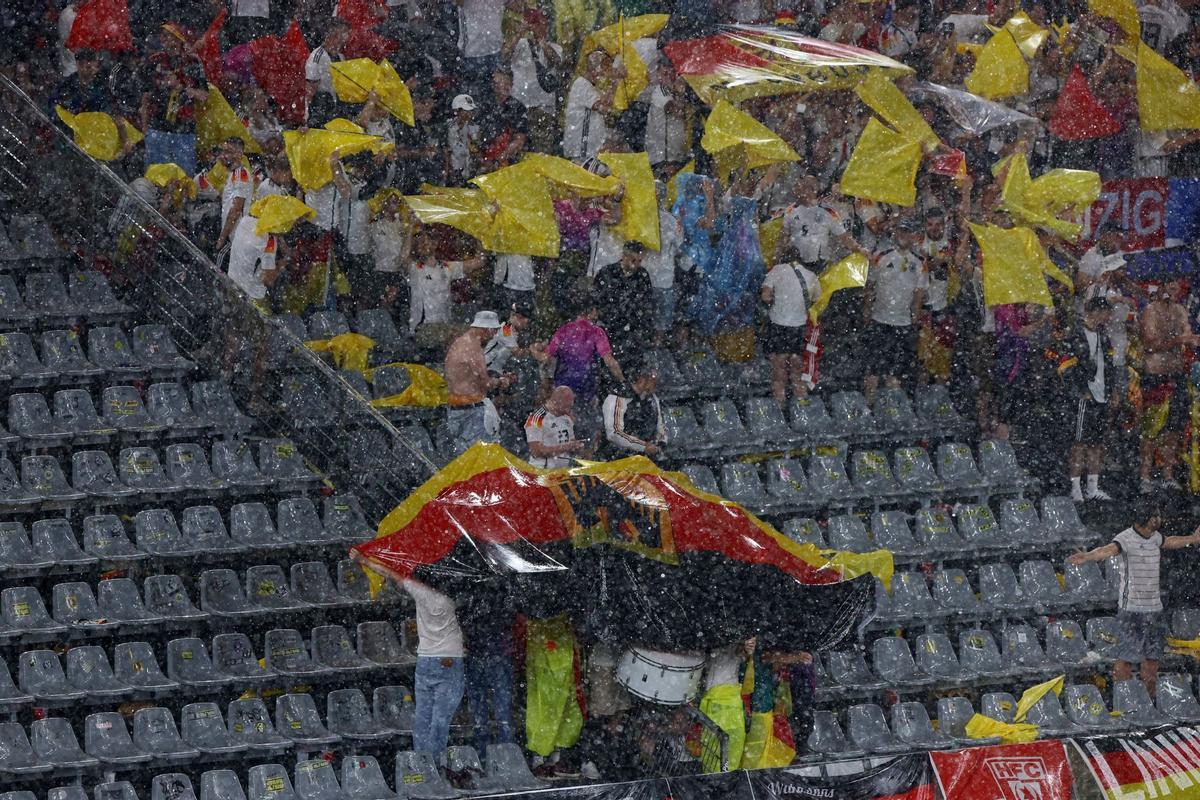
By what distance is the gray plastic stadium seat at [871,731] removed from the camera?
48.2 feet

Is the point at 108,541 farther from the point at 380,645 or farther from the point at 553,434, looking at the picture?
the point at 553,434

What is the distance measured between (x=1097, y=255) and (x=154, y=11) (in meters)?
7.50

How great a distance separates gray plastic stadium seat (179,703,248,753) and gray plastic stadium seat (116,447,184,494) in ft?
5.09

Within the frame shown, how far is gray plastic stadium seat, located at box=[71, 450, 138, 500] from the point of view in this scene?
14398 millimetres

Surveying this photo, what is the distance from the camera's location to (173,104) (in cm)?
1594

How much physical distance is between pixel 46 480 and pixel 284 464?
1.56 metres

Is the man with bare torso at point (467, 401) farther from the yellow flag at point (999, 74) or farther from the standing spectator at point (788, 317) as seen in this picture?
the yellow flag at point (999, 74)

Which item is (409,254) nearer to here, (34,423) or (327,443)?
(327,443)

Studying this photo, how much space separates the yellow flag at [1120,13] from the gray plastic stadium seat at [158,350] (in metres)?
7.92

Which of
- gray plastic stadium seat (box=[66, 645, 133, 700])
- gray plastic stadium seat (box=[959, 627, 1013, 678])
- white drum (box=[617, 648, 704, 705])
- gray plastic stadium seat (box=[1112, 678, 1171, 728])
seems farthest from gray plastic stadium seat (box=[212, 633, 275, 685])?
gray plastic stadium seat (box=[1112, 678, 1171, 728])

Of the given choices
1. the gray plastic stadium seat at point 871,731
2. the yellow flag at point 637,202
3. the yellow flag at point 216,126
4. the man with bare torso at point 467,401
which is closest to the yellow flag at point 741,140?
the yellow flag at point 637,202

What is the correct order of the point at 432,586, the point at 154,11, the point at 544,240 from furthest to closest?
1. the point at 154,11
2. the point at 544,240
3. the point at 432,586

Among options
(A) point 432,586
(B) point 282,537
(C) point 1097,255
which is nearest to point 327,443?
(B) point 282,537

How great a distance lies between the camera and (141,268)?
14781 millimetres
